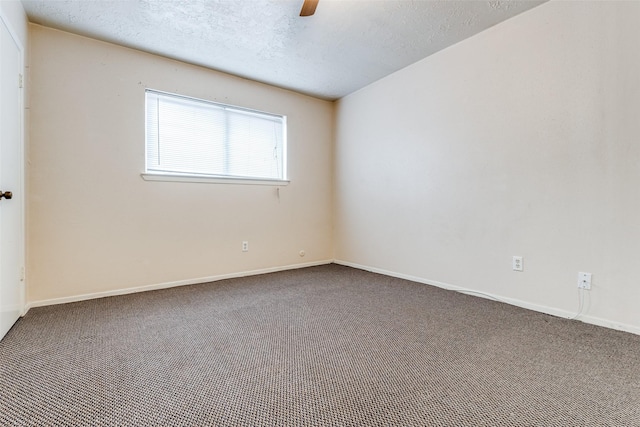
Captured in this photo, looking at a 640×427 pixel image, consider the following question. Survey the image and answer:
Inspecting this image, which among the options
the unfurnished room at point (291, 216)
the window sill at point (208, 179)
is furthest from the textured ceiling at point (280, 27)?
the window sill at point (208, 179)

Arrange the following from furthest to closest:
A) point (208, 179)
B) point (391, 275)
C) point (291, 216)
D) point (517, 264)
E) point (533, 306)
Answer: point (291, 216) < point (391, 275) < point (208, 179) < point (517, 264) < point (533, 306)

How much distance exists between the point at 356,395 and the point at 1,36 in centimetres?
280

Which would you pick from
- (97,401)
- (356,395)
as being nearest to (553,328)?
(356,395)

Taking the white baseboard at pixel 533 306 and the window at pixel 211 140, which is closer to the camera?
the white baseboard at pixel 533 306

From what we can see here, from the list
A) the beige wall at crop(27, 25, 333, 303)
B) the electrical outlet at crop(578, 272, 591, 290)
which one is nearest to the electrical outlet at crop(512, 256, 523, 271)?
the electrical outlet at crop(578, 272, 591, 290)

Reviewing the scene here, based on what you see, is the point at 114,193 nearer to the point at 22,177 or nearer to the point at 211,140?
the point at 22,177

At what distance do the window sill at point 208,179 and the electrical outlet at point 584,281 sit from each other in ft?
9.93

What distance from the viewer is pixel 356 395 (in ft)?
4.19

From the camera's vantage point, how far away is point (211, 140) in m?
3.40

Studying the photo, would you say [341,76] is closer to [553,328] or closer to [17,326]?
[553,328]

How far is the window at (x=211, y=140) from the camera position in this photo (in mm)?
3059

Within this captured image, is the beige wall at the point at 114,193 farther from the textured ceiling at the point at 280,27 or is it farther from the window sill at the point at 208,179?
the textured ceiling at the point at 280,27

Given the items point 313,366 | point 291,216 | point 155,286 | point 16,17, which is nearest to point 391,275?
point 291,216

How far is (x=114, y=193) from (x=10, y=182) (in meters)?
0.81
